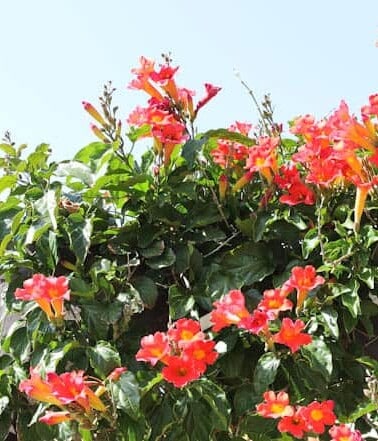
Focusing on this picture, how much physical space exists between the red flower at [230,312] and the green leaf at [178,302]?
6.7 inches

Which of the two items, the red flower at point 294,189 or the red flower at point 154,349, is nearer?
the red flower at point 154,349

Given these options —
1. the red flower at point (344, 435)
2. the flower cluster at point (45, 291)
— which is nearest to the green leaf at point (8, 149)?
the flower cluster at point (45, 291)

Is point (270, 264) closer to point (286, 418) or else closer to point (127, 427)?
point (286, 418)

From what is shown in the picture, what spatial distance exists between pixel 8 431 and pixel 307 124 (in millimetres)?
1345

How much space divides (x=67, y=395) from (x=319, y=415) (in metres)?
0.63

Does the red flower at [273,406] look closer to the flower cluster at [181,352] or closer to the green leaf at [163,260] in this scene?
the flower cluster at [181,352]

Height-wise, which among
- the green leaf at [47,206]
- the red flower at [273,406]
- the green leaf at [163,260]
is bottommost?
the red flower at [273,406]

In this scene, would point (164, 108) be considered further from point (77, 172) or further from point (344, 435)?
point (344, 435)

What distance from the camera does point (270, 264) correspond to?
220 cm

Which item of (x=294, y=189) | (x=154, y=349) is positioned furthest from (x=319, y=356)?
(x=294, y=189)

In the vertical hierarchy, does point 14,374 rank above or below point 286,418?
above

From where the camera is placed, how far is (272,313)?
1885 millimetres

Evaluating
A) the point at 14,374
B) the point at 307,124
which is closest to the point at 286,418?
the point at 14,374

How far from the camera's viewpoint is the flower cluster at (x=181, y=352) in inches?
71.1
